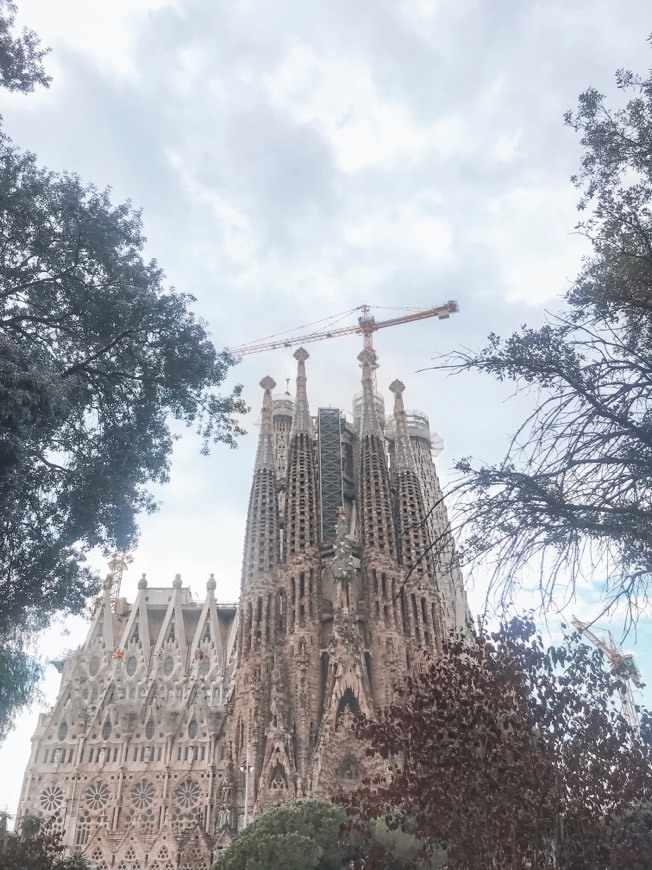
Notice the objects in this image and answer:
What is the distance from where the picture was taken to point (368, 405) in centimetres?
4403

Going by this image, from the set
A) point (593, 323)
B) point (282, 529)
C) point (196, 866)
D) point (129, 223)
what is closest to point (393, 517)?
point (282, 529)

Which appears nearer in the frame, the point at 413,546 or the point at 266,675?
the point at 266,675

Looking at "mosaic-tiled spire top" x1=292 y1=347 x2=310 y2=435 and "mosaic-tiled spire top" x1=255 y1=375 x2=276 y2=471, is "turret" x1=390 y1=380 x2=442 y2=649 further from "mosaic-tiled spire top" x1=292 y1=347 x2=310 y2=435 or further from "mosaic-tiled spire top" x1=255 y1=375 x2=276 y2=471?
"mosaic-tiled spire top" x1=255 y1=375 x2=276 y2=471

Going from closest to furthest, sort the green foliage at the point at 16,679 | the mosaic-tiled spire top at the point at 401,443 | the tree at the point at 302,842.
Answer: the green foliage at the point at 16,679
the tree at the point at 302,842
the mosaic-tiled spire top at the point at 401,443

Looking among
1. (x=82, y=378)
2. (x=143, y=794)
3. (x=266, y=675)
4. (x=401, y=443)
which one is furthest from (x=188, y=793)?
(x=82, y=378)

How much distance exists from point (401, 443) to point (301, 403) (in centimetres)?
647

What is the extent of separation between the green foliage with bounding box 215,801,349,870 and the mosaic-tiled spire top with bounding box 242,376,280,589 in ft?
59.6

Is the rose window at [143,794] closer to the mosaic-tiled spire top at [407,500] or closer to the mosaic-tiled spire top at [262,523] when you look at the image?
the mosaic-tiled spire top at [262,523]

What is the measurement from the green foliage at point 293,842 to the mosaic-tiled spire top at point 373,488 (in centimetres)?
1932

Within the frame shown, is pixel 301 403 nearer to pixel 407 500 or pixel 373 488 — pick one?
pixel 373 488

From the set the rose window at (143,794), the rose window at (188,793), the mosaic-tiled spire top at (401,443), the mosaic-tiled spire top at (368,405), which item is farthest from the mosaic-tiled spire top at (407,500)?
the rose window at (143,794)

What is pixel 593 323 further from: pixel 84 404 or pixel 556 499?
pixel 84 404

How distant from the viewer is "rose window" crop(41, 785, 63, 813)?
36.6m

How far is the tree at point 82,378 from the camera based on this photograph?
37.1 feet
